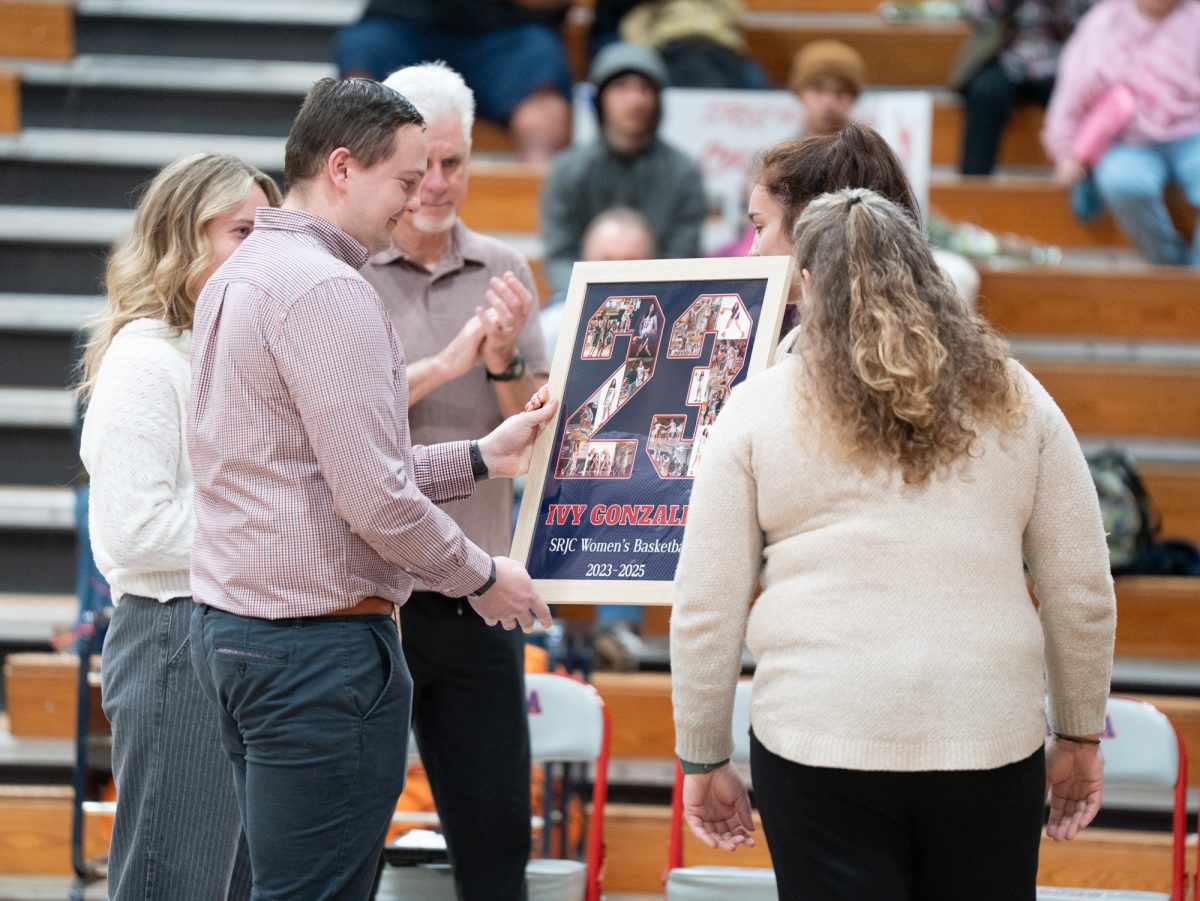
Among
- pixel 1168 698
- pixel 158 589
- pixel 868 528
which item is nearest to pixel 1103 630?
pixel 868 528

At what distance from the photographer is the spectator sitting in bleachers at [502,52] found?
6.45 meters

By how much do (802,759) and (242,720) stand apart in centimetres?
83

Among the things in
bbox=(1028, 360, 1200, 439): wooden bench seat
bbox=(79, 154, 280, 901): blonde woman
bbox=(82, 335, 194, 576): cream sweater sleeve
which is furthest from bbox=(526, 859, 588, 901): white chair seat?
bbox=(1028, 360, 1200, 439): wooden bench seat

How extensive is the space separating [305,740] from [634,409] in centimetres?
79

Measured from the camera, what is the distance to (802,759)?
1.96 metres

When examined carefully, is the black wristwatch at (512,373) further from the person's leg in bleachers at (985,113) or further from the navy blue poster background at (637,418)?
the person's leg in bleachers at (985,113)

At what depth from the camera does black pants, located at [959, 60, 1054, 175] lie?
6625 mm

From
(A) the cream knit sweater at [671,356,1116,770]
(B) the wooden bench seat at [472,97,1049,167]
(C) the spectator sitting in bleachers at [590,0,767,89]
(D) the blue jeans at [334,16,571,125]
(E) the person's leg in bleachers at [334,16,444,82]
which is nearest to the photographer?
(A) the cream knit sweater at [671,356,1116,770]

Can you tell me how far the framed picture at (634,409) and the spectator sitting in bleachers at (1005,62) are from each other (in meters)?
4.49

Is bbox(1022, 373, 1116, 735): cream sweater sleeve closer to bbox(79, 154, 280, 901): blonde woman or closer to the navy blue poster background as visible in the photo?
the navy blue poster background

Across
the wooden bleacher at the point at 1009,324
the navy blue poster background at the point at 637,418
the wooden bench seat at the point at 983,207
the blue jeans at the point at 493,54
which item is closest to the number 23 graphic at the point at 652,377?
the navy blue poster background at the point at 637,418

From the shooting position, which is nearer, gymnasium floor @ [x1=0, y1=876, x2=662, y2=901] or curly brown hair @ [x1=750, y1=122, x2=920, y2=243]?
curly brown hair @ [x1=750, y1=122, x2=920, y2=243]

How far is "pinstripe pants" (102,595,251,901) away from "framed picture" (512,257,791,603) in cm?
60

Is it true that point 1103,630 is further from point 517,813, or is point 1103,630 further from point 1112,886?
point 1112,886
